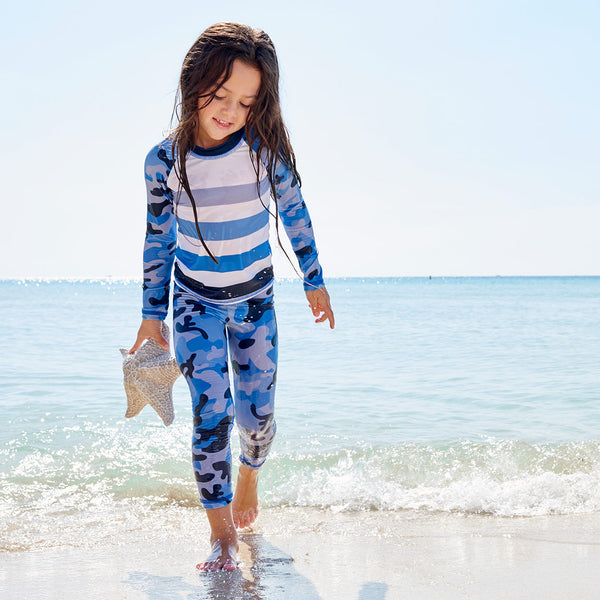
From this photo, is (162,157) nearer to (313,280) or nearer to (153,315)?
(153,315)

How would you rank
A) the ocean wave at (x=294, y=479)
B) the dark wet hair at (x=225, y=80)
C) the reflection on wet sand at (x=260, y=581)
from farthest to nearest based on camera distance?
the ocean wave at (x=294, y=479) → the dark wet hair at (x=225, y=80) → the reflection on wet sand at (x=260, y=581)

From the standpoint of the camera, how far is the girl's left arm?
9.60 feet

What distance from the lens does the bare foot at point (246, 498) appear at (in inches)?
126

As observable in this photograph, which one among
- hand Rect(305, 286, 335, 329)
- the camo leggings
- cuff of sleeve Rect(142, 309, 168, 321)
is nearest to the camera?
the camo leggings

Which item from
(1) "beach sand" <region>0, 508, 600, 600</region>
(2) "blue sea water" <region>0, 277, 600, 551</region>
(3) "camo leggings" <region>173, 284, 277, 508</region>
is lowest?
(2) "blue sea water" <region>0, 277, 600, 551</region>

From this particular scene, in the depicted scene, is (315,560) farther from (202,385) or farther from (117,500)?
(117,500)

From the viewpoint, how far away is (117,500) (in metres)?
3.79

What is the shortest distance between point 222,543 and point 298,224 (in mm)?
1376

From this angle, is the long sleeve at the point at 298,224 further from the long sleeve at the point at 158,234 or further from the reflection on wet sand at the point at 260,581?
the reflection on wet sand at the point at 260,581

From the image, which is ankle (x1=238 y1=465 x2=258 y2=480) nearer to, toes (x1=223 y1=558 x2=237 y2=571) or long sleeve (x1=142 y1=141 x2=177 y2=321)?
toes (x1=223 y1=558 x2=237 y2=571)

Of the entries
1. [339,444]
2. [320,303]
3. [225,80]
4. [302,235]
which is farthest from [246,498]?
[225,80]

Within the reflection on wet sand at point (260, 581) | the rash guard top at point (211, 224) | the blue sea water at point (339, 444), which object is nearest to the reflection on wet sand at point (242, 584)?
the reflection on wet sand at point (260, 581)

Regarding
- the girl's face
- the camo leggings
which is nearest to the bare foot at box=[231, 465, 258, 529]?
the camo leggings

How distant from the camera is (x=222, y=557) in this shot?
8.51 ft
